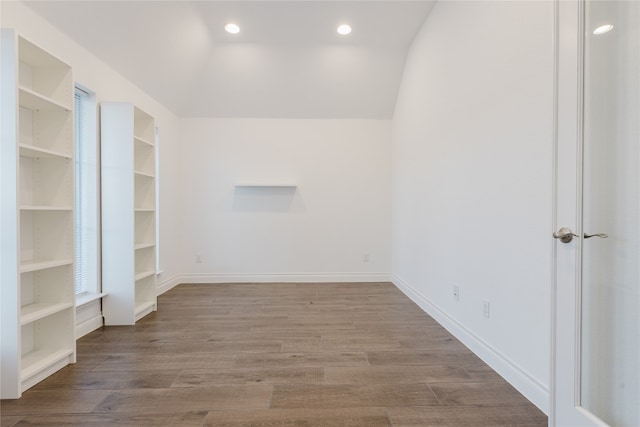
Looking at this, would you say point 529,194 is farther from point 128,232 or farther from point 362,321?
point 128,232

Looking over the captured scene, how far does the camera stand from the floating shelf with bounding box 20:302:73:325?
1.88m

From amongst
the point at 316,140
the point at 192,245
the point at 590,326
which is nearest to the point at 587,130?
the point at 590,326

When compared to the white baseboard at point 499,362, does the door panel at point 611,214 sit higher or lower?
higher

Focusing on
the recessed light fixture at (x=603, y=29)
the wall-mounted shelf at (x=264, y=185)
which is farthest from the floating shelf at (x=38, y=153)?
the recessed light fixture at (x=603, y=29)

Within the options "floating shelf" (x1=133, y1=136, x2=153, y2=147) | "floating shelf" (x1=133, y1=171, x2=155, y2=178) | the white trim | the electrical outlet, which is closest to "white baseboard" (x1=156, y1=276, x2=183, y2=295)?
the white trim

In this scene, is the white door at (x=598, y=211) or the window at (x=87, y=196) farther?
the window at (x=87, y=196)

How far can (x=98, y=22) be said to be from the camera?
103 inches

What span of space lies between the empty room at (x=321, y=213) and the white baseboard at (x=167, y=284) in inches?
3.1

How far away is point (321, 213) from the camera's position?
4863 millimetres

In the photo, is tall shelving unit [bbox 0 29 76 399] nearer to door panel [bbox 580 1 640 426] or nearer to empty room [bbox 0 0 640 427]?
empty room [bbox 0 0 640 427]

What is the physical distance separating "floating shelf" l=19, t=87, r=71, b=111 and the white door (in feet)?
9.27

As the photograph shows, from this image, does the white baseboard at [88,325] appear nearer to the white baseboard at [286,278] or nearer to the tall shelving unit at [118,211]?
the tall shelving unit at [118,211]

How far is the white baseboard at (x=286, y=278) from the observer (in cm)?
477

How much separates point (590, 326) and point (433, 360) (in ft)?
3.71
